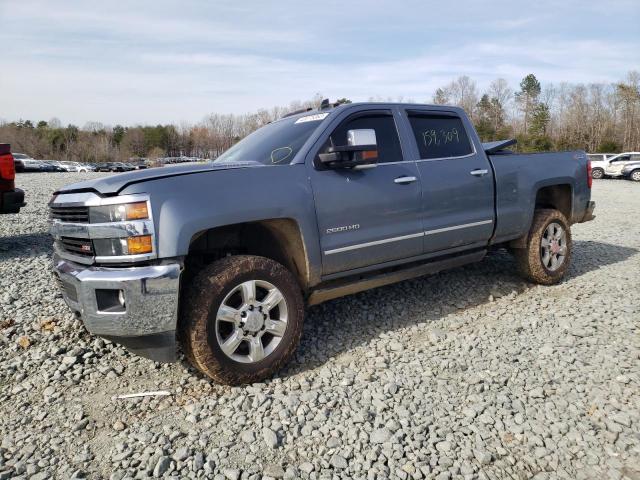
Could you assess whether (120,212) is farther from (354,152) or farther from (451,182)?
(451,182)

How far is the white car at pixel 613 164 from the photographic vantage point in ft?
90.2

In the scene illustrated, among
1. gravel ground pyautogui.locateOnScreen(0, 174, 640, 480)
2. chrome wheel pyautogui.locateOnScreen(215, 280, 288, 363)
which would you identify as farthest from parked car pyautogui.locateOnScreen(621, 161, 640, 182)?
chrome wheel pyautogui.locateOnScreen(215, 280, 288, 363)

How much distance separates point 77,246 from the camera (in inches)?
124

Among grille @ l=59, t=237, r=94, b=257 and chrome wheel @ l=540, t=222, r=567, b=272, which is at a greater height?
grille @ l=59, t=237, r=94, b=257

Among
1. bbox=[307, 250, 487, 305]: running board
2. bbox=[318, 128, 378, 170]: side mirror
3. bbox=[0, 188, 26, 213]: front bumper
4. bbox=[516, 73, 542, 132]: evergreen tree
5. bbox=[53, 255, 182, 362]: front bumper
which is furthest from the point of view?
bbox=[516, 73, 542, 132]: evergreen tree

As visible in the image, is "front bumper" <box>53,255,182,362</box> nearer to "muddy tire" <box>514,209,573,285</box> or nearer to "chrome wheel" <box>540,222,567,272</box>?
"muddy tire" <box>514,209,573,285</box>

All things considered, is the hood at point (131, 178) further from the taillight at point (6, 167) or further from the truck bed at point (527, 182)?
the taillight at point (6, 167)

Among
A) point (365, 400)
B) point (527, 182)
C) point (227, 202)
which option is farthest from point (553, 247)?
point (227, 202)

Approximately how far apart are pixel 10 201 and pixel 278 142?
5005 mm

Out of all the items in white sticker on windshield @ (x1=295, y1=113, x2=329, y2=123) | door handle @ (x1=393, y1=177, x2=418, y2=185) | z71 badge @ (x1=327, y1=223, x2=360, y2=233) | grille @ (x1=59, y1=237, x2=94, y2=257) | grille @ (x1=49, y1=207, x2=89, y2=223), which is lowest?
z71 badge @ (x1=327, y1=223, x2=360, y2=233)

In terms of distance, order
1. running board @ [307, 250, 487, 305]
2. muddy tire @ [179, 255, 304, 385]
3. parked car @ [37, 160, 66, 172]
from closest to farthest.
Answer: muddy tire @ [179, 255, 304, 385], running board @ [307, 250, 487, 305], parked car @ [37, 160, 66, 172]

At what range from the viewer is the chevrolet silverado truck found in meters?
2.87

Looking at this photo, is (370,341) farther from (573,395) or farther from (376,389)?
(573,395)

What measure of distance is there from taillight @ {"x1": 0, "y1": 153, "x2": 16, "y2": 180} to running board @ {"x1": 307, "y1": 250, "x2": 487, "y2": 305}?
563 cm
